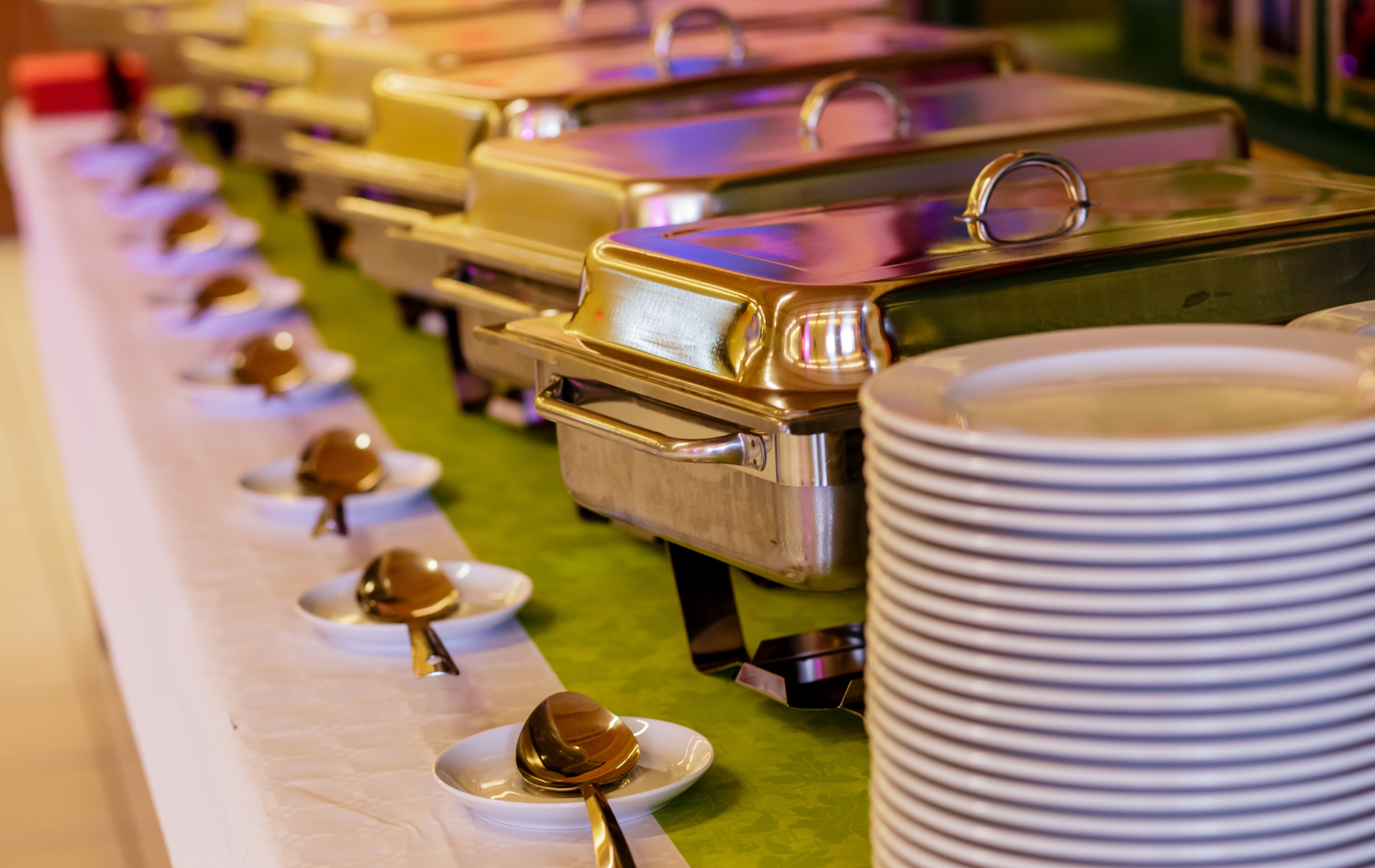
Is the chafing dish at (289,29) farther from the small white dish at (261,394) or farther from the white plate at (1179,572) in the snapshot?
the white plate at (1179,572)

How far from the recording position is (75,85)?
3.49 m

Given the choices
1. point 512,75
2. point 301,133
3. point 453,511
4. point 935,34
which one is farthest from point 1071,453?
point 301,133

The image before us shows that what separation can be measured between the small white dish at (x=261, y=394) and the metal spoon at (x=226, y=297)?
0.27 meters

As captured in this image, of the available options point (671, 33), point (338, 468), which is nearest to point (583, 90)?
point (671, 33)

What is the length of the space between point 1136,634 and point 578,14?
1768 mm

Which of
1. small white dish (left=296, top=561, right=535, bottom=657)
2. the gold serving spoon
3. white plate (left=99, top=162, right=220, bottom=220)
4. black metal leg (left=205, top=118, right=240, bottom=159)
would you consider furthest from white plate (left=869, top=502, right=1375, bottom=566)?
black metal leg (left=205, top=118, right=240, bottom=159)

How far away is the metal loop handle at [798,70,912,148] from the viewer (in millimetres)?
1332

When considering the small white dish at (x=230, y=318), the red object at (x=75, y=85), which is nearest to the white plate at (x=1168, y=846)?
the small white dish at (x=230, y=318)

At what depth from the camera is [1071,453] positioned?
520 millimetres

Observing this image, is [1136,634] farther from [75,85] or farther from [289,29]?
[75,85]

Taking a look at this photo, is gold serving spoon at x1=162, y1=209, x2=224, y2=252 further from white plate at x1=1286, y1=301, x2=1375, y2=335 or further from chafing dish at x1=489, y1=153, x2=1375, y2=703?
white plate at x1=1286, y1=301, x2=1375, y2=335

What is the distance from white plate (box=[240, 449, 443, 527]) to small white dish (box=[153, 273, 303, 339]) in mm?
597

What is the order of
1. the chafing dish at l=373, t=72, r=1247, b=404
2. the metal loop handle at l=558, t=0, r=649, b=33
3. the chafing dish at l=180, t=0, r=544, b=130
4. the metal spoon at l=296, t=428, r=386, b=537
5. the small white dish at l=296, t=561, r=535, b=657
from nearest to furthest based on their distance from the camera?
the small white dish at l=296, t=561, r=535, b=657 < the chafing dish at l=373, t=72, r=1247, b=404 < the metal spoon at l=296, t=428, r=386, b=537 < the metal loop handle at l=558, t=0, r=649, b=33 < the chafing dish at l=180, t=0, r=544, b=130

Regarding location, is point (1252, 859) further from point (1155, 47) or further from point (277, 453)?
point (1155, 47)
